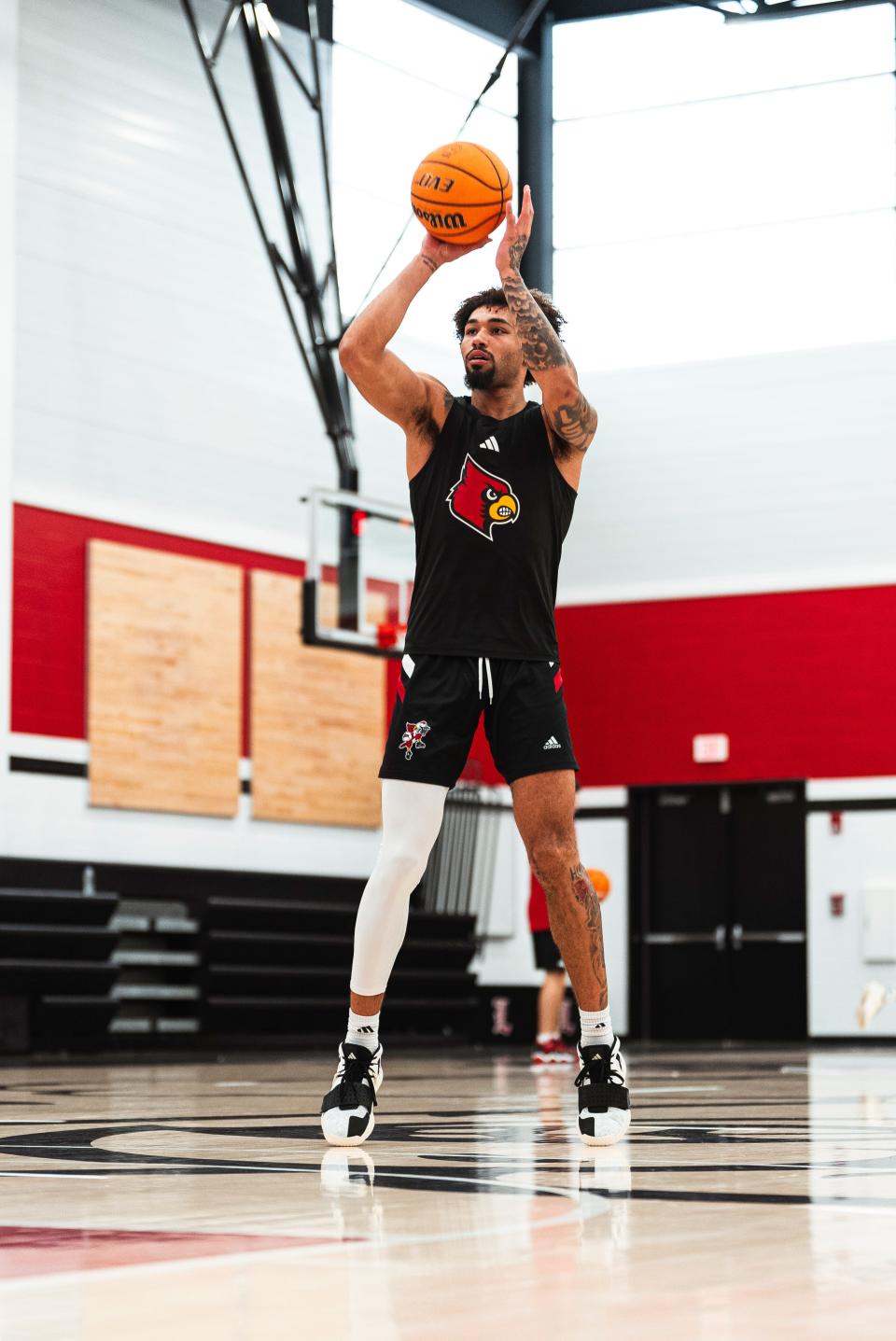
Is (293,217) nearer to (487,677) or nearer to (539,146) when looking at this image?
(539,146)

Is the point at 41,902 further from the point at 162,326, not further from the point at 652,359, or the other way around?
the point at 652,359

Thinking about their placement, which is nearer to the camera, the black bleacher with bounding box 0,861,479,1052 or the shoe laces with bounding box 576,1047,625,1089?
the shoe laces with bounding box 576,1047,625,1089

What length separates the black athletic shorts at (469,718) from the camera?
384cm

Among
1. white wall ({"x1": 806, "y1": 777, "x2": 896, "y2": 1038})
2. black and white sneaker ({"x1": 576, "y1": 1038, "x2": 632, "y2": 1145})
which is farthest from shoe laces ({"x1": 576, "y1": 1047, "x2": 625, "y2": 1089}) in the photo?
white wall ({"x1": 806, "y1": 777, "x2": 896, "y2": 1038})

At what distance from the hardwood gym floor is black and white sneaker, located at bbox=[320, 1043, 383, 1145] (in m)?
0.09

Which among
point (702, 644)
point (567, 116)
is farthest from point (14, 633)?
point (567, 116)

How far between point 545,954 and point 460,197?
681 cm

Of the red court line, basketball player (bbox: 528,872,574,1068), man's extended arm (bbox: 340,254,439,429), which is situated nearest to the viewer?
the red court line

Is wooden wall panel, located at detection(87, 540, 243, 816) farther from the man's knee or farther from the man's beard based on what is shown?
the man's knee

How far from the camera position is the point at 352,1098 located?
12.2 feet

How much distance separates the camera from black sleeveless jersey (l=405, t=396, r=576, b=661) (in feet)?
13.0

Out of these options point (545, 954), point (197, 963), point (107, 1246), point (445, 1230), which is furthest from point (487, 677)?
point (197, 963)

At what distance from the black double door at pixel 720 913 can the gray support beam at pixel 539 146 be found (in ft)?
14.8

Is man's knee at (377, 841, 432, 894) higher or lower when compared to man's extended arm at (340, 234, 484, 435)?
lower
